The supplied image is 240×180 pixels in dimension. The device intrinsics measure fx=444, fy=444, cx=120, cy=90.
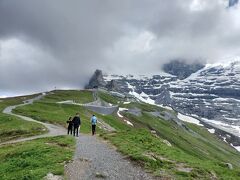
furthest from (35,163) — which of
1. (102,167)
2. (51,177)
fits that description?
(102,167)

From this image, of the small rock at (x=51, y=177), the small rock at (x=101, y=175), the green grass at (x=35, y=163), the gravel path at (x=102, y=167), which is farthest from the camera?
the green grass at (x=35, y=163)

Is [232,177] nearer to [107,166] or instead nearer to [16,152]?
[107,166]

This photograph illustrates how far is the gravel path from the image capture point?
32.1 meters

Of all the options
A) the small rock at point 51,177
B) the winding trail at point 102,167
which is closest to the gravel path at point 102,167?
the winding trail at point 102,167

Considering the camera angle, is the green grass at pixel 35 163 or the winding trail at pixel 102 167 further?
the green grass at pixel 35 163

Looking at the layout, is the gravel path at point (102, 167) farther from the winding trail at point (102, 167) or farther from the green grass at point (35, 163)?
the green grass at point (35, 163)

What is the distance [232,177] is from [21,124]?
60.8 meters

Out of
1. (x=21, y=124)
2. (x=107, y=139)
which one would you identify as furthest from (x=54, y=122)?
(x=107, y=139)

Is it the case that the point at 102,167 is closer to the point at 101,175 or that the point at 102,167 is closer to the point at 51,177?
the point at 101,175

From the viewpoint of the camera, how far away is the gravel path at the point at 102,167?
32125 mm

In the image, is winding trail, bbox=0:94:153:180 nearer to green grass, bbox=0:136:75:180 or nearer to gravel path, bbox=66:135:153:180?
gravel path, bbox=66:135:153:180

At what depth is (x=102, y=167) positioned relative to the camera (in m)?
35.3

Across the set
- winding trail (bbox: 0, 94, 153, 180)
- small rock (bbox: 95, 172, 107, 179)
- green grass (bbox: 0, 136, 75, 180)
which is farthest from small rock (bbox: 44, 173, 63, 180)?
small rock (bbox: 95, 172, 107, 179)

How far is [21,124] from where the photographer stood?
87.9m
